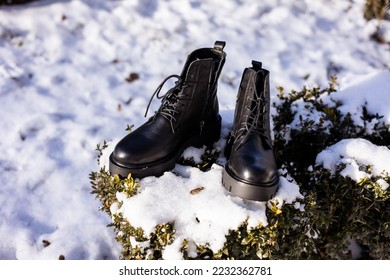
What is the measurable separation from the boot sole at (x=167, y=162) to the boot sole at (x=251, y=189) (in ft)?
1.20

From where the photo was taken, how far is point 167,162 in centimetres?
205

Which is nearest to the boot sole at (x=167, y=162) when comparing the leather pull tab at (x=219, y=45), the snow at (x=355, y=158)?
the leather pull tab at (x=219, y=45)

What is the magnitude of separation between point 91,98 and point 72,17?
1396mm

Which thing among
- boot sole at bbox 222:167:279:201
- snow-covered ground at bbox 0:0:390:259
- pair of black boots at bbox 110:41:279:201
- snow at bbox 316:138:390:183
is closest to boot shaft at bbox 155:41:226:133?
pair of black boots at bbox 110:41:279:201

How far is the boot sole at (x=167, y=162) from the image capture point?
195 cm

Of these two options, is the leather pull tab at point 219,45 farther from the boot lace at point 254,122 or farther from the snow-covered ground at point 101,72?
the snow-covered ground at point 101,72

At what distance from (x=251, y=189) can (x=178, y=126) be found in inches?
22.6

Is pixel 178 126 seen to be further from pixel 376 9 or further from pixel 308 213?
pixel 376 9

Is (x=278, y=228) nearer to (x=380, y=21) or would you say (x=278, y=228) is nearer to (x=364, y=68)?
(x=364, y=68)

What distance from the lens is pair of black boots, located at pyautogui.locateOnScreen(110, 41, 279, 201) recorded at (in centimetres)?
186

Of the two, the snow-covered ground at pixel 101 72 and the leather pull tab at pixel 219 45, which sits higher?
the leather pull tab at pixel 219 45

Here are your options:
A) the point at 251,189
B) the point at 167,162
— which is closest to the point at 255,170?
the point at 251,189

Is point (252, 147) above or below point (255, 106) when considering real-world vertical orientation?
below

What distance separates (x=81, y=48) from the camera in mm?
4172
